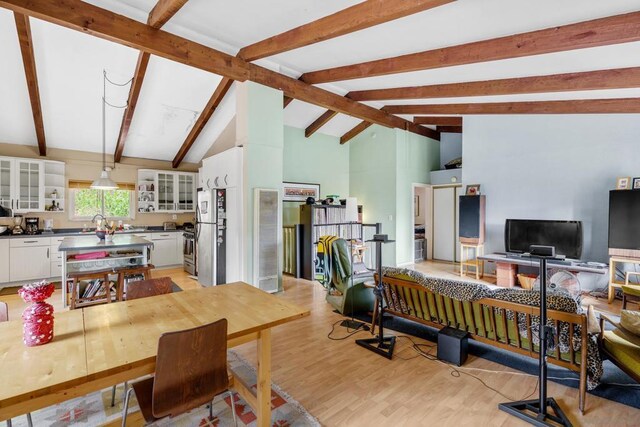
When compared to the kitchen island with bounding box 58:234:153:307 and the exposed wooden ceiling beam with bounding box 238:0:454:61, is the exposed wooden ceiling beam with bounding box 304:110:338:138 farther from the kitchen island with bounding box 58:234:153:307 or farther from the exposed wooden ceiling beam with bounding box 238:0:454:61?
the kitchen island with bounding box 58:234:153:307

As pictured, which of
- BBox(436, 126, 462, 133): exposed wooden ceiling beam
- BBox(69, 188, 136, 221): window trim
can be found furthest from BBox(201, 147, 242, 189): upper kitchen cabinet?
BBox(436, 126, 462, 133): exposed wooden ceiling beam

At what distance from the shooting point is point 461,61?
3.47 metres

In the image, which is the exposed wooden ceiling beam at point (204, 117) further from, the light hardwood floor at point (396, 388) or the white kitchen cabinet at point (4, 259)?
the light hardwood floor at point (396, 388)

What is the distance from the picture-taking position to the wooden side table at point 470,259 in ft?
20.1

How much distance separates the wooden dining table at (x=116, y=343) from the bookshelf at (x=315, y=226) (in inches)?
138

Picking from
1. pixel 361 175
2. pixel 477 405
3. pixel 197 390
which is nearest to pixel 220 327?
pixel 197 390

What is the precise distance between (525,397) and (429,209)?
250 inches

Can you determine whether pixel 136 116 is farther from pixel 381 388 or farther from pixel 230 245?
pixel 381 388

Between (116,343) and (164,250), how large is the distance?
19.5 ft

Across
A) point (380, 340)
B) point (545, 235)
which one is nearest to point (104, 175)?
point (380, 340)

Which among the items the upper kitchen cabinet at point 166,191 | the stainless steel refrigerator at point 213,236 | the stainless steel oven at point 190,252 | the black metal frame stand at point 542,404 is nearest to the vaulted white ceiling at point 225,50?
the upper kitchen cabinet at point 166,191

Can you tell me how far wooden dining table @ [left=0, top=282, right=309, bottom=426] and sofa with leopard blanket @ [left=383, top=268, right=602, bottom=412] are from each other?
58.5 inches

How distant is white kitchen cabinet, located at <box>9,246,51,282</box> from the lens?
212 inches

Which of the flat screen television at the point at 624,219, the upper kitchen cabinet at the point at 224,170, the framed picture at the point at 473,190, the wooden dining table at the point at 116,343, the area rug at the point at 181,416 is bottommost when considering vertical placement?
the area rug at the point at 181,416
